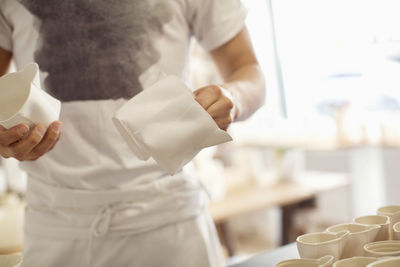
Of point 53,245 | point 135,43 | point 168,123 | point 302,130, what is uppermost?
point 135,43

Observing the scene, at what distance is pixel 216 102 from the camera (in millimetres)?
843

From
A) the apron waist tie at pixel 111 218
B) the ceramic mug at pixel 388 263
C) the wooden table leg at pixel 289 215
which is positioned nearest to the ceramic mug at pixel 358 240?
the ceramic mug at pixel 388 263

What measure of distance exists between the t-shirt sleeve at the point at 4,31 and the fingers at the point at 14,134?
0.35 m

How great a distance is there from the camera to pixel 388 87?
2775 mm

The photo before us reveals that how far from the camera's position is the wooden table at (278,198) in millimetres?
2615

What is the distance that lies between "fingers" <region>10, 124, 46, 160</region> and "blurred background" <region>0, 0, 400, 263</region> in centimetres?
135

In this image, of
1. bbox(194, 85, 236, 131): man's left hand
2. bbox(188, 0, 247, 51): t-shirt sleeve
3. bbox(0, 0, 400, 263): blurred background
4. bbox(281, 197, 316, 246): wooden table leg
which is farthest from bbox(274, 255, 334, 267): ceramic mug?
bbox(281, 197, 316, 246): wooden table leg

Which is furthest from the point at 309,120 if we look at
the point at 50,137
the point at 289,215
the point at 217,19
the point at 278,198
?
the point at 50,137

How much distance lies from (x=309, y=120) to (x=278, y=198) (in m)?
0.77

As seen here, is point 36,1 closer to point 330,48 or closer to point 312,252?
point 312,252

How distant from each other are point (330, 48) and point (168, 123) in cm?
237

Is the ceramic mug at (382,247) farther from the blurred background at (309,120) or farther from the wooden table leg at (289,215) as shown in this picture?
the wooden table leg at (289,215)

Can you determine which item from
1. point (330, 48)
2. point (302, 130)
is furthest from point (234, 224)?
point (330, 48)

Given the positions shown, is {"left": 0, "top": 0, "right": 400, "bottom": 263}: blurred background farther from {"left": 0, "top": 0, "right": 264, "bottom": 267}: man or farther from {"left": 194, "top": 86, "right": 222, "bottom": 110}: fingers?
{"left": 194, "top": 86, "right": 222, "bottom": 110}: fingers
